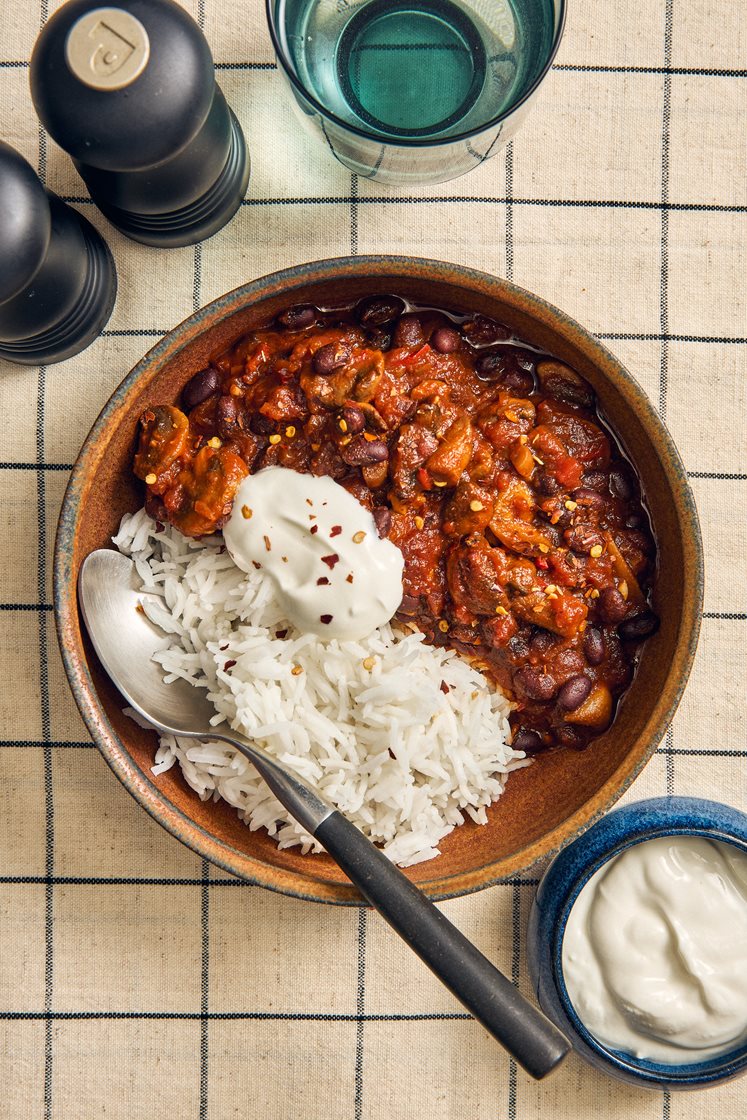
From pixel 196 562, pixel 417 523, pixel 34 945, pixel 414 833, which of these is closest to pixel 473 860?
pixel 414 833

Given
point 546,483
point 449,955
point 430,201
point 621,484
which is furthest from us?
point 430,201

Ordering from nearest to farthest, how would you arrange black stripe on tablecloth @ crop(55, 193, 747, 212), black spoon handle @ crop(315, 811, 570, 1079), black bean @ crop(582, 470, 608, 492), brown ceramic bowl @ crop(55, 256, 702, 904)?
black spoon handle @ crop(315, 811, 570, 1079) → brown ceramic bowl @ crop(55, 256, 702, 904) → black bean @ crop(582, 470, 608, 492) → black stripe on tablecloth @ crop(55, 193, 747, 212)

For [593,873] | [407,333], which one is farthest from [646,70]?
[593,873]

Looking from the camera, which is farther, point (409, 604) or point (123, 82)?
point (409, 604)

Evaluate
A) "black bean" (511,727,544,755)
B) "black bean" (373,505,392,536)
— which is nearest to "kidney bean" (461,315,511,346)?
"black bean" (373,505,392,536)

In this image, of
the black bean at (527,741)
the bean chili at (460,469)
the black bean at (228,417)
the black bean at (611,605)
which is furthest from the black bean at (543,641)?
the black bean at (228,417)

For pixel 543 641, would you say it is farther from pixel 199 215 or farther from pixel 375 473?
pixel 199 215

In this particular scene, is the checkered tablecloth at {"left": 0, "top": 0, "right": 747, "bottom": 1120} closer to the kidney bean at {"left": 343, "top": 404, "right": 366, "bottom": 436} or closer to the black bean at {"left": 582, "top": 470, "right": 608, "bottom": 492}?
the black bean at {"left": 582, "top": 470, "right": 608, "bottom": 492}
